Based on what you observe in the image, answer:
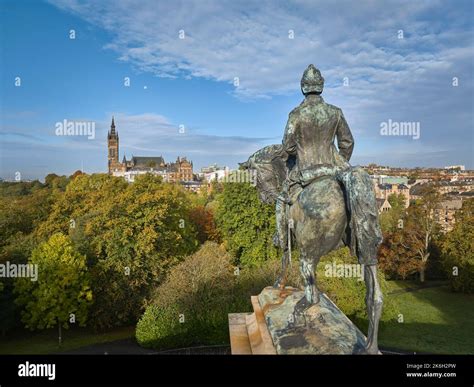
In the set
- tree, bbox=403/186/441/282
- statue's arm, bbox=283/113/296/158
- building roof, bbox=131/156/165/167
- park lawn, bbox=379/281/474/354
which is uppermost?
building roof, bbox=131/156/165/167

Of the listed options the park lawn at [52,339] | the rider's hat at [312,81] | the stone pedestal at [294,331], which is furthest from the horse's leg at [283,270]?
the park lawn at [52,339]

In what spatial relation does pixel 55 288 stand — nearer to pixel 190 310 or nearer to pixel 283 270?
pixel 190 310

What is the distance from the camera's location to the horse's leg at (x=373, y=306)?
620cm

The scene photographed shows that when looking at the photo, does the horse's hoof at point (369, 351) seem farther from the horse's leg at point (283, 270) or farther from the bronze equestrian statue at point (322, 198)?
the horse's leg at point (283, 270)

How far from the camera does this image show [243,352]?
751 cm

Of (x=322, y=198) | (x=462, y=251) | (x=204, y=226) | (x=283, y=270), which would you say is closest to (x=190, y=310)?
(x=283, y=270)

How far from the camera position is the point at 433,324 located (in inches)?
1216

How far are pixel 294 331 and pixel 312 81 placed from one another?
14.9 ft

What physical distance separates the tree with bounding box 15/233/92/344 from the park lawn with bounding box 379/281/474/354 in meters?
19.8

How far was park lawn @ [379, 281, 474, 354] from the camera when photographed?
84.8 feet

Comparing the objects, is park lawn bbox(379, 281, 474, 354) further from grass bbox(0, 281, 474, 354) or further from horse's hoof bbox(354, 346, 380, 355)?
horse's hoof bbox(354, 346, 380, 355)

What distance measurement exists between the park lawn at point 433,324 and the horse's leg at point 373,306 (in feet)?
69.8

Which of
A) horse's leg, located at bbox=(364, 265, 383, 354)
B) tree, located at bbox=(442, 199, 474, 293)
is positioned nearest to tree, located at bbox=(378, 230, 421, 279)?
tree, located at bbox=(442, 199, 474, 293)
